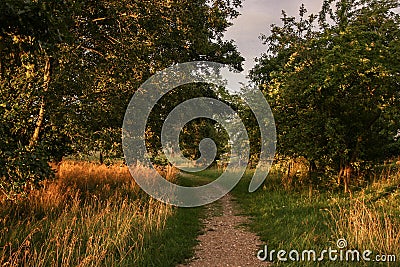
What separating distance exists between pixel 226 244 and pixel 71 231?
11.3ft

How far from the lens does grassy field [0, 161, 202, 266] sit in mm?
5410

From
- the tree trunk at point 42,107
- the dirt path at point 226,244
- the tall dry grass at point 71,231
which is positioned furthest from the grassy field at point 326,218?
the tree trunk at point 42,107

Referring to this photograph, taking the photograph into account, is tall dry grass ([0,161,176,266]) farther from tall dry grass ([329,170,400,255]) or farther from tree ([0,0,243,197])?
tall dry grass ([329,170,400,255])

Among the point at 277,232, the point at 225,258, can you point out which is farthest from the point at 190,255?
the point at 277,232

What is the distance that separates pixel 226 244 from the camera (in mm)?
7590

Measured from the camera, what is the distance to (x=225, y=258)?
665 cm

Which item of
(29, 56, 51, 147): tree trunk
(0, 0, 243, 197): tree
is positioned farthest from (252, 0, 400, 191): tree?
(29, 56, 51, 147): tree trunk

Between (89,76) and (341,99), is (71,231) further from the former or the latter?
(341,99)

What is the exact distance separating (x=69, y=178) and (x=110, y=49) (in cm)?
564

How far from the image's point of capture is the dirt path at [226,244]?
6.41 m

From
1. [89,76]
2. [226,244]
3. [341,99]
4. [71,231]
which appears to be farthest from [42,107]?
[341,99]

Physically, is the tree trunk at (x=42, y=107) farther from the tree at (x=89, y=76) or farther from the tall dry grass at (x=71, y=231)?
the tall dry grass at (x=71, y=231)

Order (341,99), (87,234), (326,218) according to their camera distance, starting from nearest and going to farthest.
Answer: (87,234) → (326,218) → (341,99)

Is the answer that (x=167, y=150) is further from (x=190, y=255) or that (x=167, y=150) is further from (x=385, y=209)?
(x=385, y=209)
